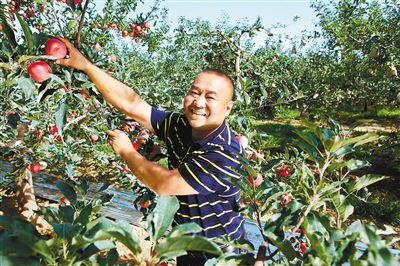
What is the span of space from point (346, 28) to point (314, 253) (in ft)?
17.4

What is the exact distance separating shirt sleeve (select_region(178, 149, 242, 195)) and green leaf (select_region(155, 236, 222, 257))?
2.65 feet

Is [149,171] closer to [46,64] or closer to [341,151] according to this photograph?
[46,64]

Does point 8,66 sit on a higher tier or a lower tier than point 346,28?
lower

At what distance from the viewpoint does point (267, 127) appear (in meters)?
11.3

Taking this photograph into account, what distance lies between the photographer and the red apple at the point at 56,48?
1.14m

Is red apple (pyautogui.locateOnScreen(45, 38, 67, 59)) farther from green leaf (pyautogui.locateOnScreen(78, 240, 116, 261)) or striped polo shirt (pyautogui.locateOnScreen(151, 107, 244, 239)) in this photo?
green leaf (pyautogui.locateOnScreen(78, 240, 116, 261))

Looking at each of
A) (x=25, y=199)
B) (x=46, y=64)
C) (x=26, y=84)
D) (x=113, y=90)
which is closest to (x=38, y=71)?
(x=46, y=64)

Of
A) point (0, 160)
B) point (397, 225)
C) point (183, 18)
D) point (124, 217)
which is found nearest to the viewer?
point (124, 217)

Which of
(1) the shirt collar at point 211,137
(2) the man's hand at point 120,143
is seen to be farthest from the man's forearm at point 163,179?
(1) the shirt collar at point 211,137

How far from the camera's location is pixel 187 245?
0.48m

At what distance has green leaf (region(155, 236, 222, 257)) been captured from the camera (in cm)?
47

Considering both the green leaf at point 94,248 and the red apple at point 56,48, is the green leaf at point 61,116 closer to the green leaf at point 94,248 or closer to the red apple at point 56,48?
the red apple at point 56,48

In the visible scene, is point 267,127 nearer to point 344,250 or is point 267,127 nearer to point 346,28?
point 346,28

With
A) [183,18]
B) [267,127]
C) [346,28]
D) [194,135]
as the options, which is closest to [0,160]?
[183,18]
